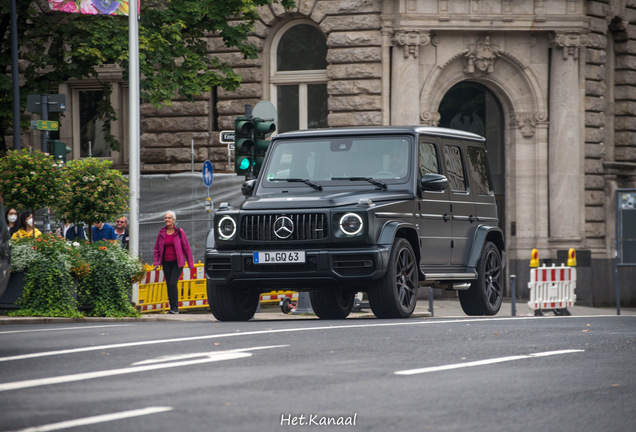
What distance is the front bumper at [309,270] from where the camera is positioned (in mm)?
10653

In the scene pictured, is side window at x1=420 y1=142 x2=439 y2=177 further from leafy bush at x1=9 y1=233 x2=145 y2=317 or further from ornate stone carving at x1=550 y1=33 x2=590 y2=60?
ornate stone carving at x1=550 y1=33 x2=590 y2=60

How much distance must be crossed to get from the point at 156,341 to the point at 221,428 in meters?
3.84

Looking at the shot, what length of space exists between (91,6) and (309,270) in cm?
838

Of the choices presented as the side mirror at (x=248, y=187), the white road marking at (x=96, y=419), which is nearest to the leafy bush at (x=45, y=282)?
the side mirror at (x=248, y=187)

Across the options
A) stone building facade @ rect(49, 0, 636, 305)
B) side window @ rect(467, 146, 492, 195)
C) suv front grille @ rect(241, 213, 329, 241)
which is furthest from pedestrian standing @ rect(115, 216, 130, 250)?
suv front grille @ rect(241, 213, 329, 241)

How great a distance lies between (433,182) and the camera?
11.5 m

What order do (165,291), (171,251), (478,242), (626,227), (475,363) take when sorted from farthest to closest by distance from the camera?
(626,227) → (165,291) → (171,251) → (478,242) → (475,363)

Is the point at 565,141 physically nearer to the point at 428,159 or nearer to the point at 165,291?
the point at 165,291

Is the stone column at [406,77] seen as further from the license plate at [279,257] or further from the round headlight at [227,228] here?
the license plate at [279,257]

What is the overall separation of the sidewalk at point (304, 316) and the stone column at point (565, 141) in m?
2.19

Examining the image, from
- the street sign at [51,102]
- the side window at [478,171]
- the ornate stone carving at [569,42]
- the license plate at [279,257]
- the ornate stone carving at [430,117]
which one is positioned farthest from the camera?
the ornate stone carving at [569,42]

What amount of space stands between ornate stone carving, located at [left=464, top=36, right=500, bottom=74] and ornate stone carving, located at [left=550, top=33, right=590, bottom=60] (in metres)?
1.41

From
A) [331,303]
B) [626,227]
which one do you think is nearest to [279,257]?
[331,303]

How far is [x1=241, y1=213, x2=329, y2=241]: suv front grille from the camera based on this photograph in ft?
35.2
